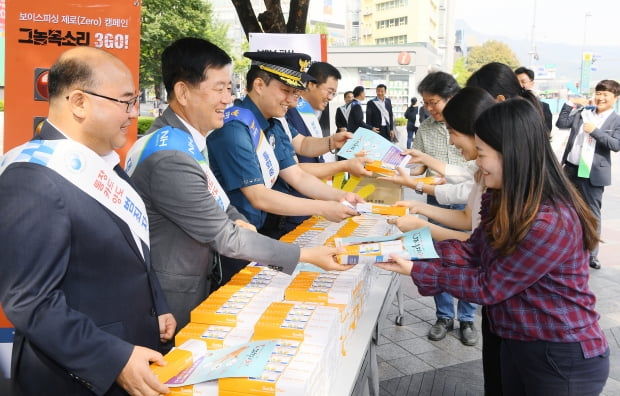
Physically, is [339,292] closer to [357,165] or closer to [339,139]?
[357,165]

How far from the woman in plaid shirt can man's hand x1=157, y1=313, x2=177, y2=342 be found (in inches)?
39.4

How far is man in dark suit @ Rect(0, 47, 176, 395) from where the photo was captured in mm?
1310

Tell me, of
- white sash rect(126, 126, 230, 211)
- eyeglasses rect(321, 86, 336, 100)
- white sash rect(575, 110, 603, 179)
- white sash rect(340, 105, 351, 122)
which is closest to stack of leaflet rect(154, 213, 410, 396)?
white sash rect(126, 126, 230, 211)

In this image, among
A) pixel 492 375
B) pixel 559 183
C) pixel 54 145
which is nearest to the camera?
pixel 54 145

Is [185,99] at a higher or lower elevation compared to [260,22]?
lower

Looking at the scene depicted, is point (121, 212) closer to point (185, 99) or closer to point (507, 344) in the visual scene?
point (185, 99)

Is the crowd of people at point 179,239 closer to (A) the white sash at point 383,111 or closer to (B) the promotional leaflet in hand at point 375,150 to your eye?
(B) the promotional leaflet in hand at point 375,150

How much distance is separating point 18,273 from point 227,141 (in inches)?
51.6

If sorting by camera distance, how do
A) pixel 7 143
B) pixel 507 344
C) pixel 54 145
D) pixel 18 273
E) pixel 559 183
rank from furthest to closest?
pixel 7 143 → pixel 507 344 → pixel 559 183 → pixel 54 145 → pixel 18 273

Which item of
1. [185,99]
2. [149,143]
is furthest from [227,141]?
[149,143]

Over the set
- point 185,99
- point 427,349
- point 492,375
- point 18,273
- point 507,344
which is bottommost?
point 427,349

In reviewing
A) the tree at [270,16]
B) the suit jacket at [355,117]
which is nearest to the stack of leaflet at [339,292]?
the tree at [270,16]

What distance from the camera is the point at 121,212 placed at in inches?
61.4

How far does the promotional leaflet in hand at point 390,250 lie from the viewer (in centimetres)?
191
